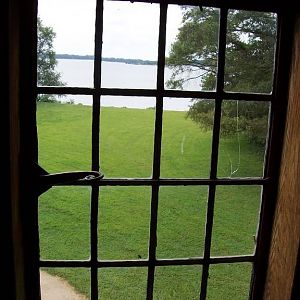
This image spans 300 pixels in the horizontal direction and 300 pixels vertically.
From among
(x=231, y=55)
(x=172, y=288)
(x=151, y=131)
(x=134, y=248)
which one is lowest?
(x=172, y=288)

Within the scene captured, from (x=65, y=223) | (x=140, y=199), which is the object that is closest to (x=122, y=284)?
(x=65, y=223)

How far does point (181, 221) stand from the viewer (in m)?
1.39

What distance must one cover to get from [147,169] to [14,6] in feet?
1.57

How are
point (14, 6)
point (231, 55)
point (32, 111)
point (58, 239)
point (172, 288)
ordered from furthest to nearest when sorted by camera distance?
1. point (172, 288)
2. point (58, 239)
3. point (231, 55)
4. point (32, 111)
5. point (14, 6)

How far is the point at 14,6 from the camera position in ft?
2.31

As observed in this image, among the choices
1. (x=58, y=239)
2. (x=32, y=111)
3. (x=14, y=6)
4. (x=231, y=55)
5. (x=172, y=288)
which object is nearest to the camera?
(x=14, y=6)

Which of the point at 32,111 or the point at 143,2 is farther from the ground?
the point at 143,2

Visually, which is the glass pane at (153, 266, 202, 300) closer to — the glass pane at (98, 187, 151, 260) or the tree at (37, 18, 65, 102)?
the glass pane at (98, 187, 151, 260)

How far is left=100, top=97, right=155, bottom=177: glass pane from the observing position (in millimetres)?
897

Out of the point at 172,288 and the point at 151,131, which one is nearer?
the point at 151,131

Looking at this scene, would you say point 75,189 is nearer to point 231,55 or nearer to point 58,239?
point 58,239

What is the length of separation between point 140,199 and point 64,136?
280mm

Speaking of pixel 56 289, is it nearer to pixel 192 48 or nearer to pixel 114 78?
pixel 114 78

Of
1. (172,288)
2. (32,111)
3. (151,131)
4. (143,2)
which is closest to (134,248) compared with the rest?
(172,288)
